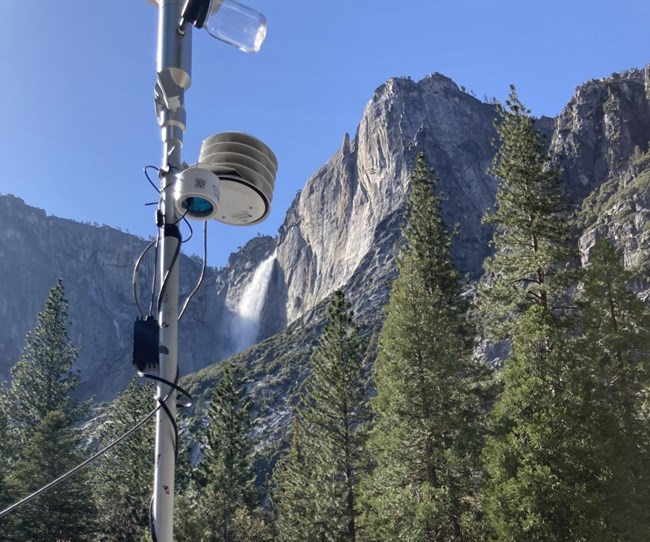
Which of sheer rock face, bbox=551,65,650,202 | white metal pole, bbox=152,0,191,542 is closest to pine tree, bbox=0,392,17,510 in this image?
white metal pole, bbox=152,0,191,542

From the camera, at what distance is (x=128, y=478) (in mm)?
38656

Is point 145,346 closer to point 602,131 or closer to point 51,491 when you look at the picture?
point 51,491

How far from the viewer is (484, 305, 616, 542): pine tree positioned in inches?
553

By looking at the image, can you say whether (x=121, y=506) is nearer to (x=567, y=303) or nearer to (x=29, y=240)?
(x=567, y=303)

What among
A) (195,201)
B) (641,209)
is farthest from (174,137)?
(641,209)

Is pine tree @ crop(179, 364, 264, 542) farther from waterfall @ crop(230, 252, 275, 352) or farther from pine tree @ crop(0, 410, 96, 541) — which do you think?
waterfall @ crop(230, 252, 275, 352)

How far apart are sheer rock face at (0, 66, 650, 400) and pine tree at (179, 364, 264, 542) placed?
27.4 metres

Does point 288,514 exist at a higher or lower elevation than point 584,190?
lower

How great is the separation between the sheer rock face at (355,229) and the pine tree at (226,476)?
27.4 metres

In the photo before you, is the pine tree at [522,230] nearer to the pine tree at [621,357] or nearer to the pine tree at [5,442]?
the pine tree at [621,357]

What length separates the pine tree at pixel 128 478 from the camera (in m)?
35.2

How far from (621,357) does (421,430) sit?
273 inches

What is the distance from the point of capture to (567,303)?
65.7 ft

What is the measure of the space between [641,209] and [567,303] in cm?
6453
